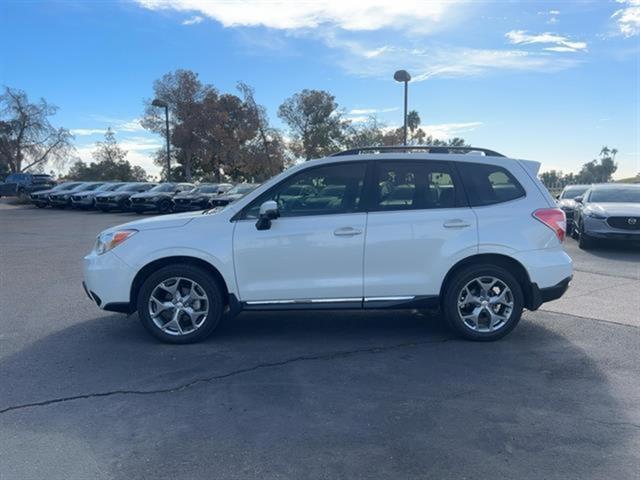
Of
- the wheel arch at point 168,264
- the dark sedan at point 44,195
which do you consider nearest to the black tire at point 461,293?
the wheel arch at point 168,264

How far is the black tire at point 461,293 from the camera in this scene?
556 centimetres

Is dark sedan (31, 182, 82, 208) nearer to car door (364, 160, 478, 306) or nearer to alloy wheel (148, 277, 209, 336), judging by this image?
alloy wheel (148, 277, 209, 336)

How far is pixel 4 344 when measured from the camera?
18.2 ft

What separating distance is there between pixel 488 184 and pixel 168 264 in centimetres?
338

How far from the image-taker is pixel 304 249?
5414 mm

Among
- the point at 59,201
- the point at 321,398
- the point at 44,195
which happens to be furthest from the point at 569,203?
the point at 44,195

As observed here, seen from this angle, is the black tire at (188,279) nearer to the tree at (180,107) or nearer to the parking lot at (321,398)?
the parking lot at (321,398)

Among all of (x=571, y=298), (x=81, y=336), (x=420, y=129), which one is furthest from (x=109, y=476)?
(x=420, y=129)

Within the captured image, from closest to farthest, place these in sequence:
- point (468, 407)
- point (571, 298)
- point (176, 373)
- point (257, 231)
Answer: point (468, 407) → point (176, 373) → point (257, 231) → point (571, 298)

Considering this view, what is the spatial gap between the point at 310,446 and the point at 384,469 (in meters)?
0.52

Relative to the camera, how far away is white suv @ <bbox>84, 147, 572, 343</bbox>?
543 cm

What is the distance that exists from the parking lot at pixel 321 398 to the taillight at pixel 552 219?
3.71 ft

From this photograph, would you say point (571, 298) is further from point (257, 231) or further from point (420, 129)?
point (420, 129)

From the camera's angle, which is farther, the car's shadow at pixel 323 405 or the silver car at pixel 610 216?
the silver car at pixel 610 216
